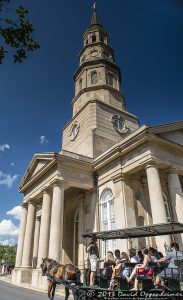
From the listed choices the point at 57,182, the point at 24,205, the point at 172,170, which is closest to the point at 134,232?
the point at 172,170

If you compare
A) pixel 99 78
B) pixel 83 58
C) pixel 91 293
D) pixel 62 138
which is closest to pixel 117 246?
pixel 91 293

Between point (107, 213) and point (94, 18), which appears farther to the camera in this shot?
point (94, 18)

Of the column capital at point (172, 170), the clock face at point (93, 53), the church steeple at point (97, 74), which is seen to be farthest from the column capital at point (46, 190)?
the clock face at point (93, 53)

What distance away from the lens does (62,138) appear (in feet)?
97.5

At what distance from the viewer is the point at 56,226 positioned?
657 inches

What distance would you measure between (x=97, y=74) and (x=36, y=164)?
13.2 metres

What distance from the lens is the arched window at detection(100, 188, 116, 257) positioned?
1764 cm

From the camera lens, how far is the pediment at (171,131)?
1649 centimetres

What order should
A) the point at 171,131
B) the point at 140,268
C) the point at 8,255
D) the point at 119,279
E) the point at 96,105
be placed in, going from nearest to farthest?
the point at 119,279 → the point at 140,268 → the point at 171,131 → the point at 96,105 → the point at 8,255

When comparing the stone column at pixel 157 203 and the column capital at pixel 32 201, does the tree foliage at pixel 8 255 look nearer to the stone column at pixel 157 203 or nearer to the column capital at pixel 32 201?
the column capital at pixel 32 201

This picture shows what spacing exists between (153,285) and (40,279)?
35.0ft

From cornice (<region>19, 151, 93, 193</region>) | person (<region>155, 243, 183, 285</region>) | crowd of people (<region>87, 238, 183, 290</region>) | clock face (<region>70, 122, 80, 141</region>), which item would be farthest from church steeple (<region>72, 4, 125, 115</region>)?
person (<region>155, 243, 183, 285</region>)

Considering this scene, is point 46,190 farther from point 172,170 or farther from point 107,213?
point 172,170

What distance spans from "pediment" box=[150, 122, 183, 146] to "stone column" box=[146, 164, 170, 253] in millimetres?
2666
